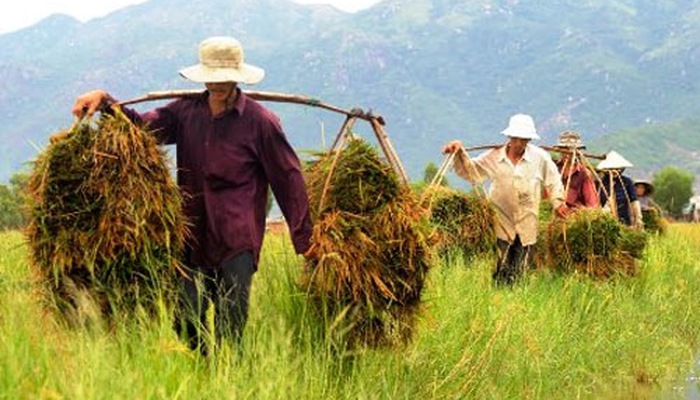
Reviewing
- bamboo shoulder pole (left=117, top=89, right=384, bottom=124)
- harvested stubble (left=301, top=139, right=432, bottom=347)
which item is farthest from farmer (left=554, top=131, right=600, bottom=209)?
harvested stubble (left=301, top=139, right=432, bottom=347)

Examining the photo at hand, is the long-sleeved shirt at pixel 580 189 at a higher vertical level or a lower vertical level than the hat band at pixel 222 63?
lower

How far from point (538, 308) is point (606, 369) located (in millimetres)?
665

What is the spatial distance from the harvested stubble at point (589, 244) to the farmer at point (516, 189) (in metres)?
0.66

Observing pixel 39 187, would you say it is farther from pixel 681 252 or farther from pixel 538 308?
pixel 681 252

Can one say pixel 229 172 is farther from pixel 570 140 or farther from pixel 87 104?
pixel 570 140

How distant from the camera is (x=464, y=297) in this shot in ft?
22.8

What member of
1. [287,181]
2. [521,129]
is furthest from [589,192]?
[287,181]

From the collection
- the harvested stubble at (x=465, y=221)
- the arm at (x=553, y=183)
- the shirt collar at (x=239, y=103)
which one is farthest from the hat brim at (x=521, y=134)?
the shirt collar at (x=239, y=103)

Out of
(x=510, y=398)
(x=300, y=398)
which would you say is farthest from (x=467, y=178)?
(x=300, y=398)

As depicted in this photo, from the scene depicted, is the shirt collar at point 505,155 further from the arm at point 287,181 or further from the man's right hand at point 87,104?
the man's right hand at point 87,104

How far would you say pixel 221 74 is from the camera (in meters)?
5.00

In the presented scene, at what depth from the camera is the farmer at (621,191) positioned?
1176 cm

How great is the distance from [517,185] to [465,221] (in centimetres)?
68

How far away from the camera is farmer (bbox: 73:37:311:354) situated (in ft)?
16.5
